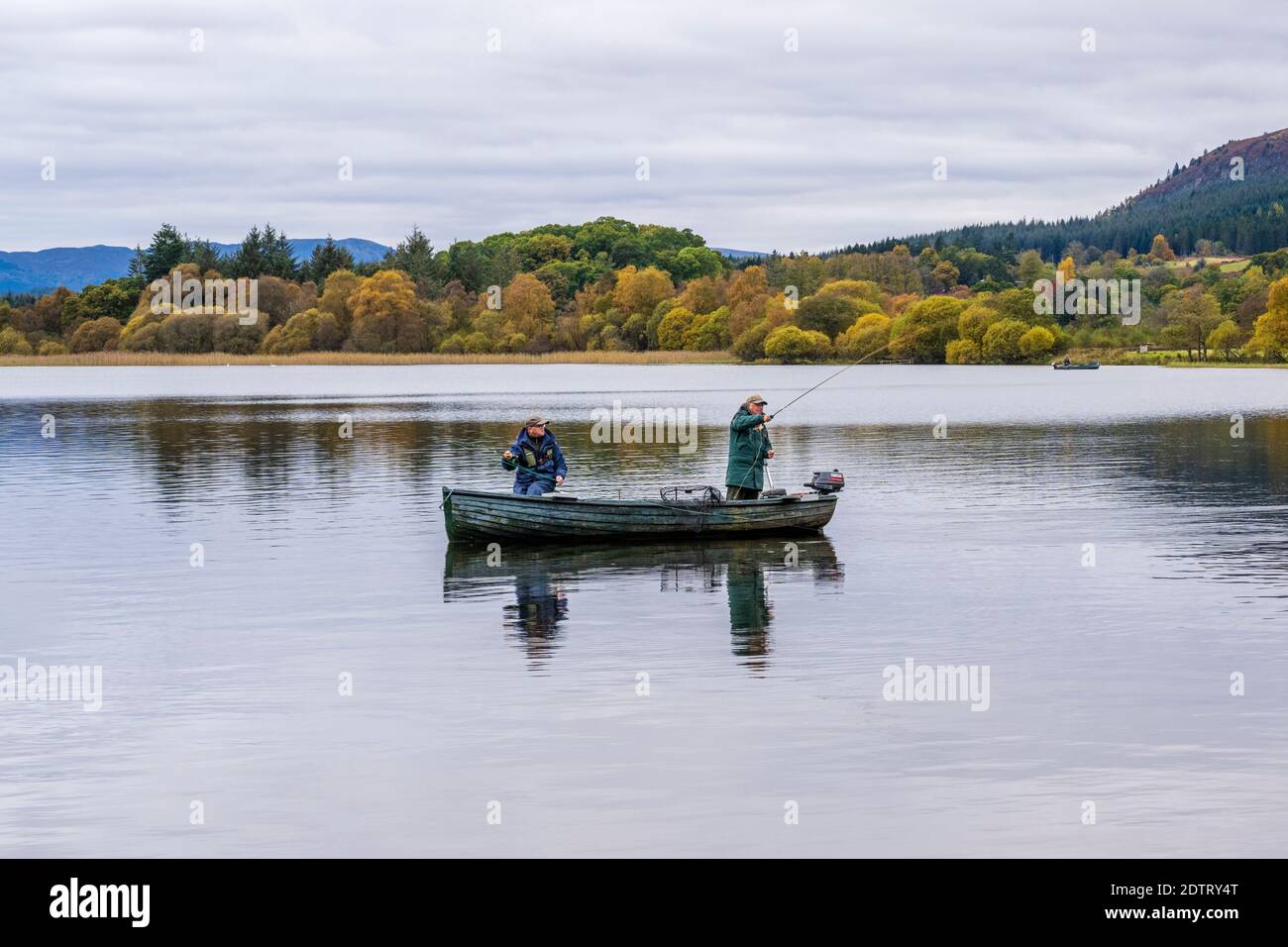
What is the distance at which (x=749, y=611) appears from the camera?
20562 mm

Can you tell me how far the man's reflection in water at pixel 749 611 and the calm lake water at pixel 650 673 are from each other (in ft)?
0.37

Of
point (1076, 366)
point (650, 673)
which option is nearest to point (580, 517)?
point (650, 673)

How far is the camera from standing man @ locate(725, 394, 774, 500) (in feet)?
86.5

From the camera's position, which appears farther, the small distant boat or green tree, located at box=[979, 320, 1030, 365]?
green tree, located at box=[979, 320, 1030, 365]

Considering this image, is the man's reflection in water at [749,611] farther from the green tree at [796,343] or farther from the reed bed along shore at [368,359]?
the green tree at [796,343]

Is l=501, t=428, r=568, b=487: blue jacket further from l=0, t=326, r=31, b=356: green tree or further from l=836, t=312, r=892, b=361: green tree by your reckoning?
l=0, t=326, r=31, b=356: green tree

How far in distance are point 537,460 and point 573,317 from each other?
159 m

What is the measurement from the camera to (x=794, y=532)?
1107 inches

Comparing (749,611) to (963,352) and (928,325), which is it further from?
(963,352)

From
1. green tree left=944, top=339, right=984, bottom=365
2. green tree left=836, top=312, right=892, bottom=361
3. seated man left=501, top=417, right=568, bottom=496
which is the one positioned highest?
green tree left=836, top=312, right=892, bottom=361

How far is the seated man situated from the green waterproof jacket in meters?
2.95

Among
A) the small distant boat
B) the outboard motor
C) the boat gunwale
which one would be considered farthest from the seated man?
the small distant boat

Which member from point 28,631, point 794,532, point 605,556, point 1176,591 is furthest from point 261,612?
point 1176,591

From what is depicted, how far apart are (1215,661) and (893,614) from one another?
447 cm
